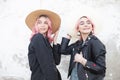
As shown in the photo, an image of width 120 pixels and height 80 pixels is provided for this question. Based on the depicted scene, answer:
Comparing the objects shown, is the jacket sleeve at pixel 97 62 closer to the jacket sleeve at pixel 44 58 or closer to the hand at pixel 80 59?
the hand at pixel 80 59

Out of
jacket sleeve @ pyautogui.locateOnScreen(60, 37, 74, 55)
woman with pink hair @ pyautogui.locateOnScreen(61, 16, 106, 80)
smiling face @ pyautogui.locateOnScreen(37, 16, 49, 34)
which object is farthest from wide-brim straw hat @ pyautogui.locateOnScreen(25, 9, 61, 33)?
woman with pink hair @ pyautogui.locateOnScreen(61, 16, 106, 80)

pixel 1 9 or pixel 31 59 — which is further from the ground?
pixel 1 9

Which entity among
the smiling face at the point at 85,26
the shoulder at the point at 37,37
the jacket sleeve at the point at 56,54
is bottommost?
the jacket sleeve at the point at 56,54

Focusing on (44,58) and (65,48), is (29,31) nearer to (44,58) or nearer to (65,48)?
→ (65,48)

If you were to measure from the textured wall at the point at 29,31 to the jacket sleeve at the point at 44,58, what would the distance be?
4.91ft

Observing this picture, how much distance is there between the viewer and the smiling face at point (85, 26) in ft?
13.4

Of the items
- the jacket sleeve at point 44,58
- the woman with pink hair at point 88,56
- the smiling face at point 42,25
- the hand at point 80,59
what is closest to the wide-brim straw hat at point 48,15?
the smiling face at point 42,25

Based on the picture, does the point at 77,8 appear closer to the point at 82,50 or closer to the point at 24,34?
the point at 24,34

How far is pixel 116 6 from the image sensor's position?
5473 mm

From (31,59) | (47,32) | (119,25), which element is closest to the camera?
(31,59)

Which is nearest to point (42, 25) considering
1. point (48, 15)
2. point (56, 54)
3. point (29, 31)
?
point (48, 15)

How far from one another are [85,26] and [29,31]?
1.70 meters

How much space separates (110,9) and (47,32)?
60.9 inches

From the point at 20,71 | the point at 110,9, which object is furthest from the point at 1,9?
the point at 110,9
